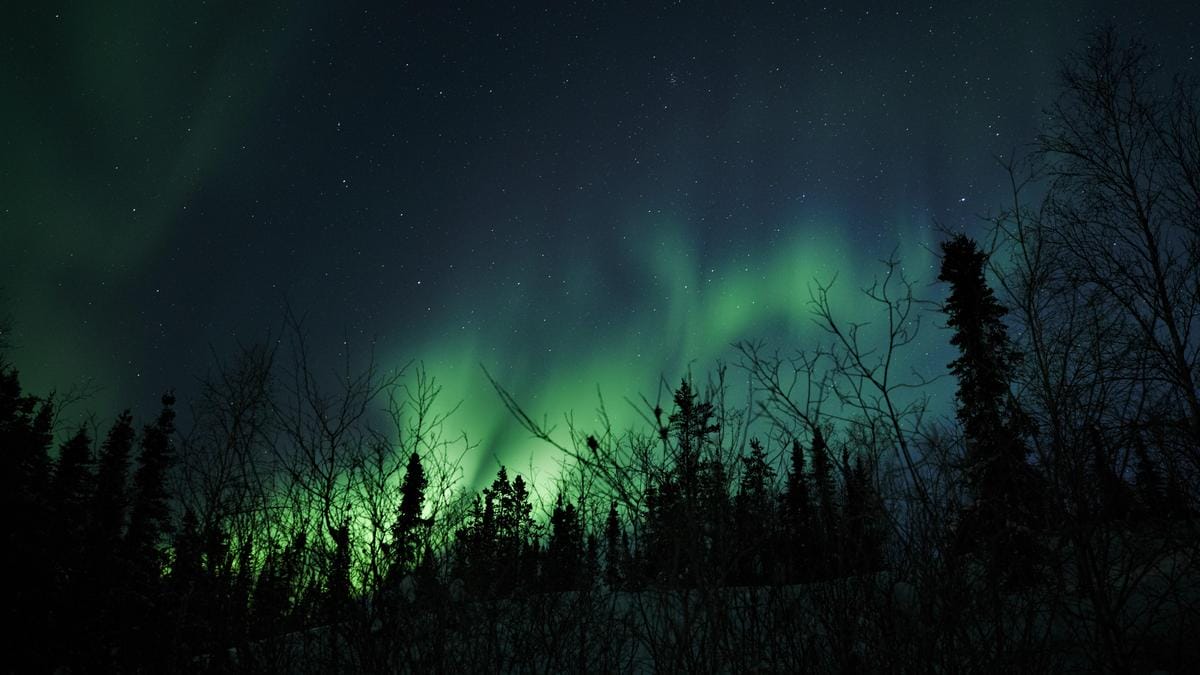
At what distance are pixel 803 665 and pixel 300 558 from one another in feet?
18.1

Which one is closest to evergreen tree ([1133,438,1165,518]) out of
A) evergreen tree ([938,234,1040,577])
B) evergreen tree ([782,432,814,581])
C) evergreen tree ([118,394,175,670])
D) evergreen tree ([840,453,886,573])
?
evergreen tree ([938,234,1040,577])

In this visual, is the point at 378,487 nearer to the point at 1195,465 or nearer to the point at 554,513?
the point at 554,513

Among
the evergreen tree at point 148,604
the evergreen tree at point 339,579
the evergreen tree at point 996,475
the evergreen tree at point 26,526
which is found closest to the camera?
the evergreen tree at point 996,475

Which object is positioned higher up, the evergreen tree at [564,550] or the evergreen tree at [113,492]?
the evergreen tree at [113,492]

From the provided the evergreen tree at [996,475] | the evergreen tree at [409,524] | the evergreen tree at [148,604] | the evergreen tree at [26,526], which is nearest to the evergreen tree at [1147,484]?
the evergreen tree at [996,475]

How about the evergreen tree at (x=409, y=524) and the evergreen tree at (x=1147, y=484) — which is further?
the evergreen tree at (x=409, y=524)

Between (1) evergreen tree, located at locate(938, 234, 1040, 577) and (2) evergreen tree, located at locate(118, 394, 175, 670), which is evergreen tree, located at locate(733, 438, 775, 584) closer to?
(1) evergreen tree, located at locate(938, 234, 1040, 577)

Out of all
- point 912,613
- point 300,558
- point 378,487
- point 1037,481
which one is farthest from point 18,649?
point 1037,481

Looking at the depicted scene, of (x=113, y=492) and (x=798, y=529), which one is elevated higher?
(x=113, y=492)

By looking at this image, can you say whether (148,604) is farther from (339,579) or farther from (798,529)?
(798,529)

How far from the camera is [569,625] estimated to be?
303 inches

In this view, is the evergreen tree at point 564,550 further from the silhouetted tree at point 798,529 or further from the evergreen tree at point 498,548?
the silhouetted tree at point 798,529

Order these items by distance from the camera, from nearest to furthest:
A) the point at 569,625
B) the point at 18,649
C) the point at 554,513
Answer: the point at 569,625 < the point at 554,513 < the point at 18,649

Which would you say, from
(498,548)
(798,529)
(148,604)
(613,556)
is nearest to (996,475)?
(798,529)
